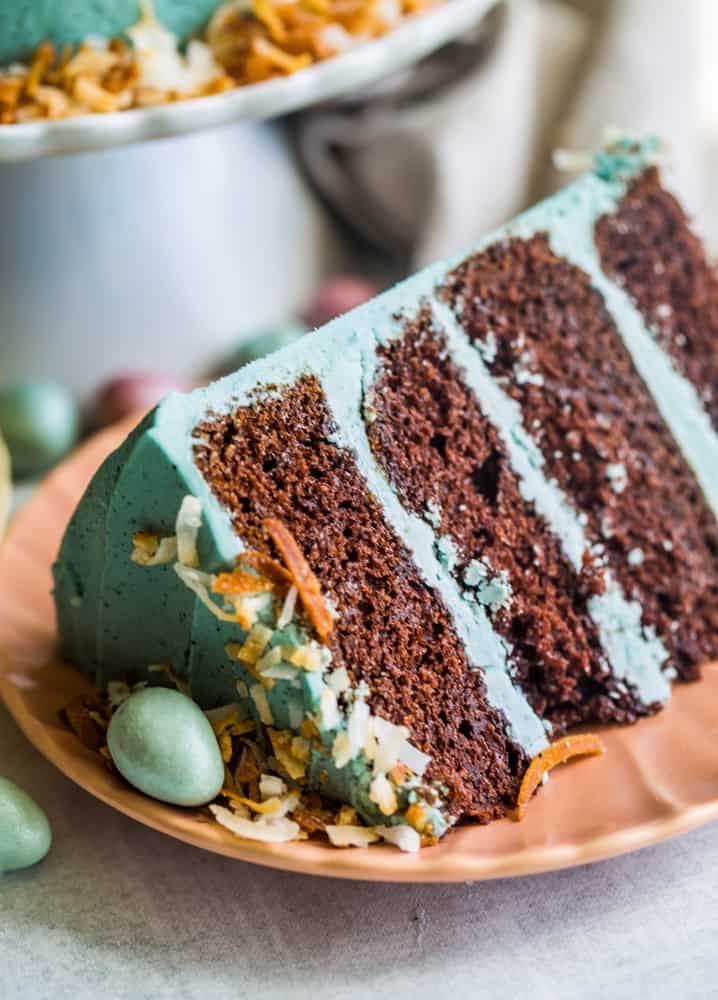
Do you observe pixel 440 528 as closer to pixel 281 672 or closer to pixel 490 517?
pixel 490 517

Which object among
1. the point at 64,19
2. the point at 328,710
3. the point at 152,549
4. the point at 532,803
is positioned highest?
the point at 64,19

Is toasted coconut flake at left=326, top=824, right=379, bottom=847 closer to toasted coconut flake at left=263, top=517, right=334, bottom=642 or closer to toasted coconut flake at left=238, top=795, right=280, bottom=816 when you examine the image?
toasted coconut flake at left=238, top=795, right=280, bottom=816

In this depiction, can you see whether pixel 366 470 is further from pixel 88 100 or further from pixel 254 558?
pixel 88 100

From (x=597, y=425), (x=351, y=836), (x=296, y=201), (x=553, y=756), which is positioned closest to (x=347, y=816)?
(x=351, y=836)

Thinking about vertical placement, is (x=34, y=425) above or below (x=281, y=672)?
above

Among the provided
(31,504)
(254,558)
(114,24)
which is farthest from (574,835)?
(114,24)

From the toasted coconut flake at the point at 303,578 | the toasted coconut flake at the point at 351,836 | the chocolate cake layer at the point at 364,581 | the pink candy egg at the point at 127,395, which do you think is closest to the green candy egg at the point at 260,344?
the pink candy egg at the point at 127,395

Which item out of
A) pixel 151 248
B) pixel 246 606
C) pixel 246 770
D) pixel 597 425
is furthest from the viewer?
pixel 151 248

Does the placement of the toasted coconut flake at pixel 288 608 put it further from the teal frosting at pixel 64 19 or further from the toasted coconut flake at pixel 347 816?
the teal frosting at pixel 64 19
